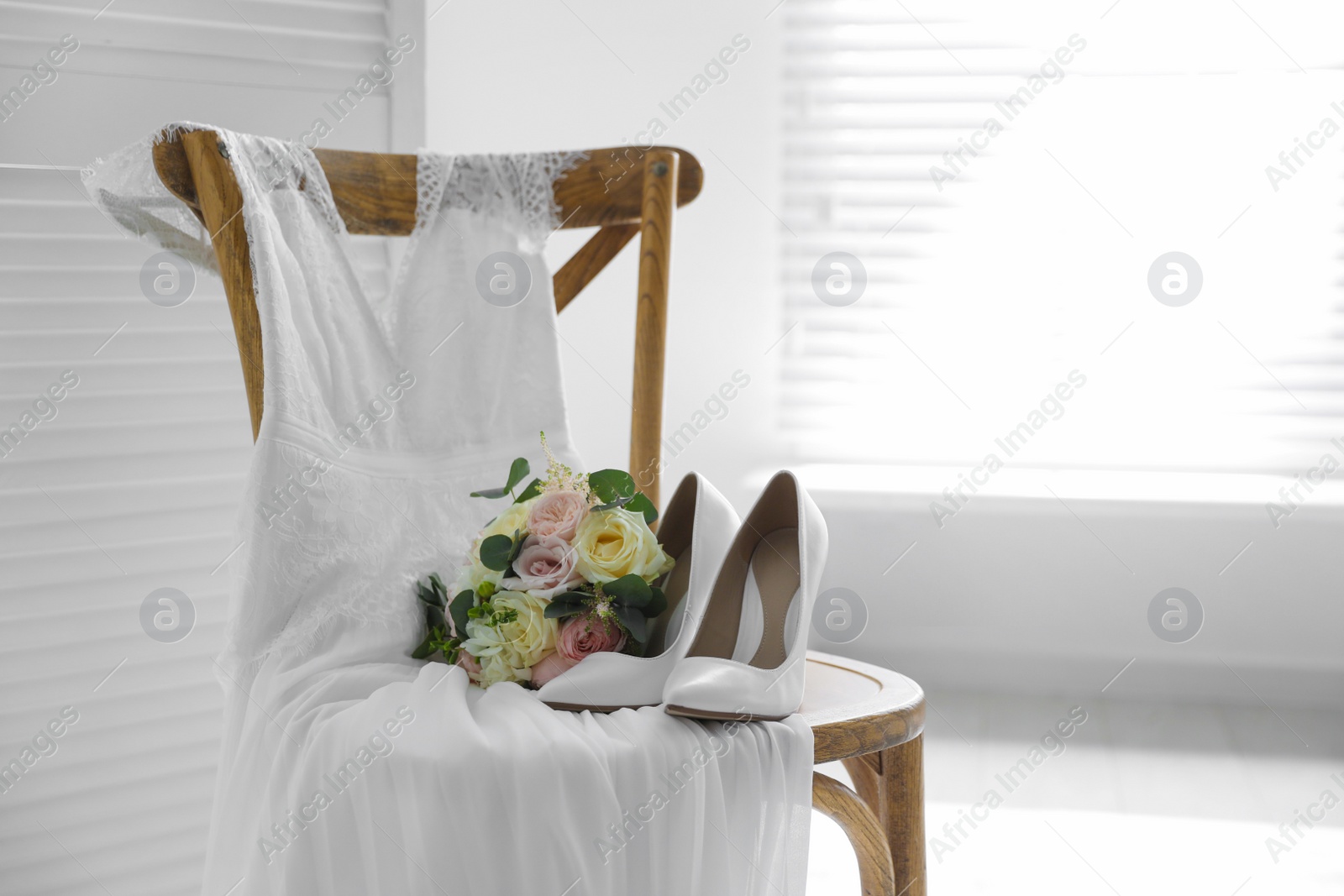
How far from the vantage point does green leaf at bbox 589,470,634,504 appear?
751 mm

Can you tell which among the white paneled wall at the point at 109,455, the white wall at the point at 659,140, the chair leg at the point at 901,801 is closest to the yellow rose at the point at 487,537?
the chair leg at the point at 901,801

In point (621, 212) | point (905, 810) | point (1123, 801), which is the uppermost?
point (621, 212)

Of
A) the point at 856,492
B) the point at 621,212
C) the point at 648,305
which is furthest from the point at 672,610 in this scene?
the point at 856,492

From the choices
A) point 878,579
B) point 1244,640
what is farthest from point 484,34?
point 1244,640

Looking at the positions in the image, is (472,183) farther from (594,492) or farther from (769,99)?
(769,99)

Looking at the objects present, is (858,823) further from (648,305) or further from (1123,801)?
(1123,801)

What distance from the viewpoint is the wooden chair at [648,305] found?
29.3 inches

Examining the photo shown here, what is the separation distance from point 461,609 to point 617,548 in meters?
0.14

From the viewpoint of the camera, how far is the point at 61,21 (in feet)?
3.80

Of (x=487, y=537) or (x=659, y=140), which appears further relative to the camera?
(x=659, y=140)

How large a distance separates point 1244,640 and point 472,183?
1.89 m

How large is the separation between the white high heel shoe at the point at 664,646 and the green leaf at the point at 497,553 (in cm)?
10

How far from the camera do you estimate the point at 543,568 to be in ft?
2.37

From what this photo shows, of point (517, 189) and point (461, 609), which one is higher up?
point (517, 189)
